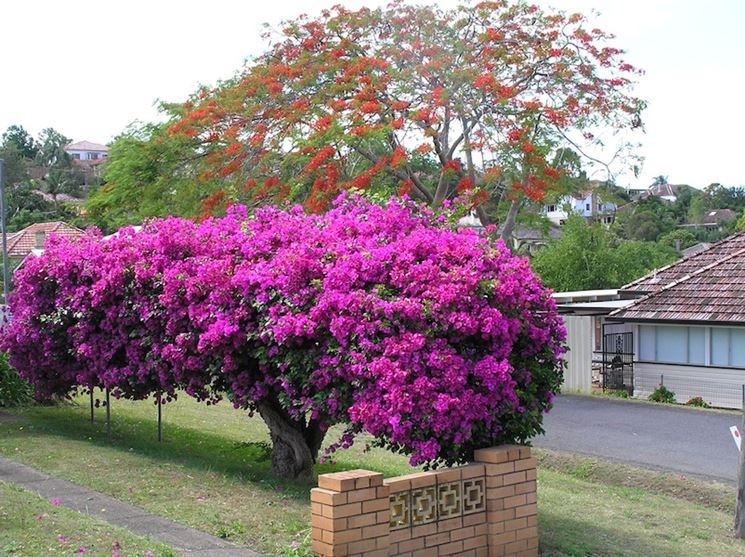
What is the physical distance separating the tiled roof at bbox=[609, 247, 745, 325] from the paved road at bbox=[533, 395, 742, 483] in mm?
3644

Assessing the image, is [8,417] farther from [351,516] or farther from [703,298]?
[703,298]

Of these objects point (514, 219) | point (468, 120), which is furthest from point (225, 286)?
point (514, 219)

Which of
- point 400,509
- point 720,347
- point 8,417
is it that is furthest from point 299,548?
point 720,347

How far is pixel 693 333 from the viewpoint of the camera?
24.2 metres

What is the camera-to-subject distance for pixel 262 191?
2173cm

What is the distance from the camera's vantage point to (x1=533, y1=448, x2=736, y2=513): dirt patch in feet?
40.1

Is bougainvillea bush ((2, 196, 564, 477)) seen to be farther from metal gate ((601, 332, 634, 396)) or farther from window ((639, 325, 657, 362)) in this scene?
window ((639, 325, 657, 362))

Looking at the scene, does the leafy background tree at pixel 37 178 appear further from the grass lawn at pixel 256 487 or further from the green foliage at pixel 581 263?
the grass lawn at pixel 256 487

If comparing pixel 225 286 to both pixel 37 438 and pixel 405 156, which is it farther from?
pixel 405 156

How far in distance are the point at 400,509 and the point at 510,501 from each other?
115cm

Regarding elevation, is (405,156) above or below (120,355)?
above

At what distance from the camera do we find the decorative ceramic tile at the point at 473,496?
8023 mm

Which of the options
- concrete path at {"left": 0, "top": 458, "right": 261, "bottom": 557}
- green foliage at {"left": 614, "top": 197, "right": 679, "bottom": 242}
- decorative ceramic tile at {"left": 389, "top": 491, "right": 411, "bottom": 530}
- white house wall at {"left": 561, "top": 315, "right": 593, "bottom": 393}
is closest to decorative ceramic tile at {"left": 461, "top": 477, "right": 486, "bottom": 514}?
decorative ceramic tile at {"left": 389, "top": 491, "right": 411, "bottom": 530}

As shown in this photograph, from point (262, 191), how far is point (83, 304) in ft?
34.7
